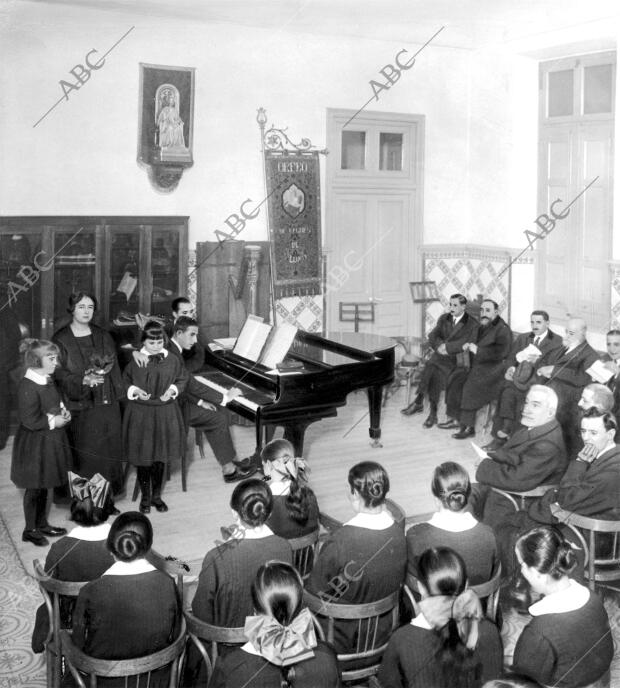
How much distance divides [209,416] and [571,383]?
3216 mm

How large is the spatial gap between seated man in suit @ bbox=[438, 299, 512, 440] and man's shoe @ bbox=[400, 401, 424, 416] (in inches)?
18.7

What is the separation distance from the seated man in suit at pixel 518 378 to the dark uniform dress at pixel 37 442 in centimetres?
410

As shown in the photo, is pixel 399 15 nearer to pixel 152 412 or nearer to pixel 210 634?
pixel 152 412

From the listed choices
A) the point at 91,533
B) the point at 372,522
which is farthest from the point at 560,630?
the point at 91,533

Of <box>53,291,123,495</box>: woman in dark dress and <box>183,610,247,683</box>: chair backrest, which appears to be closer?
<box>183,610,247,683</box>: chair backrest

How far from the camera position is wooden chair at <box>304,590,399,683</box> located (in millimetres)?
4027

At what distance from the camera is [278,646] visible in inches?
125

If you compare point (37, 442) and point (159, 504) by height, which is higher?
point (37, 442)

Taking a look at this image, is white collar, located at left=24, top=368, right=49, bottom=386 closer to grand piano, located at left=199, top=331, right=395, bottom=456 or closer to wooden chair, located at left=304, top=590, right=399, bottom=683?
grand piano, located at left=199, top=331, right=395, bottom=456

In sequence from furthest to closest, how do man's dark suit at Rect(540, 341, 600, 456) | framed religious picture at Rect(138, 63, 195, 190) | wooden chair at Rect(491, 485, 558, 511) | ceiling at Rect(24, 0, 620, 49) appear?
1. framed religious picture at Rect(138, 63, 195, 190)
2. ceiling at Rect(24, 0, 620, 49)
3. man's dark suit at Rect(540, 341, 600, 456)
4. wooden chair at Rect(491, 485, 558, 511)

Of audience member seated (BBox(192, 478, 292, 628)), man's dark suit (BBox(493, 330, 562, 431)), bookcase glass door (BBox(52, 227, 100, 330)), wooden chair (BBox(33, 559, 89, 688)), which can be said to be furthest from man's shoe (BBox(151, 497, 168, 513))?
man's dark suit (BBox(493, 330, 562, 431))

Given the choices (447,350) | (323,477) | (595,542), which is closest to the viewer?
(595,542)

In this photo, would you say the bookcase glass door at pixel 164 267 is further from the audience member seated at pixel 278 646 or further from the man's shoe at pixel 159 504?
the audience member seated at pixel 278 646

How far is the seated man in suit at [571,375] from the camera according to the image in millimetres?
8047
